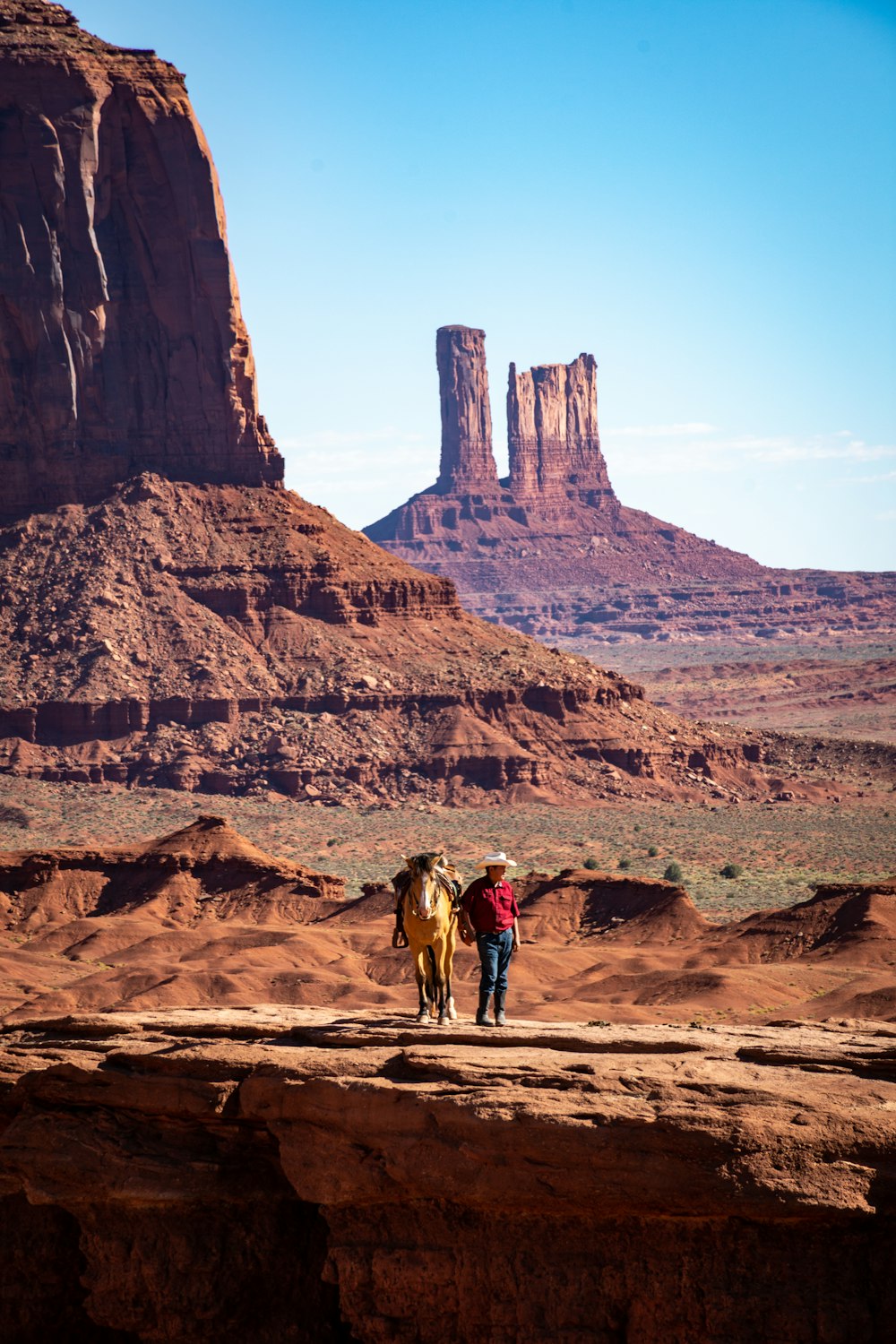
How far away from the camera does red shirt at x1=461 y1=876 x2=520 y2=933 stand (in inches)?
725

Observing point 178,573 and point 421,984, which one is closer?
point 421,984

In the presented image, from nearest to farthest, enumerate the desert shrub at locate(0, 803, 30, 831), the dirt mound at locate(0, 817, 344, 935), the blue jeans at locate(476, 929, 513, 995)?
the blue jeans at locate(476, 929, 513, 995) < the dirt mound at locate(0, 817, 344, 935) < the desert shrub at locate(0, 803, 30, 831)

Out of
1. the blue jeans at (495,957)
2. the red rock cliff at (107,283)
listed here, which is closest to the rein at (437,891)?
the blue jeans at (495,957)

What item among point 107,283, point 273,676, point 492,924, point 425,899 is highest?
point 107,283

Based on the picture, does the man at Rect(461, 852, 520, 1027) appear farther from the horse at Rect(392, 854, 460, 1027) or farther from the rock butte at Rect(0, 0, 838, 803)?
the rock butte at Rect(0, 0, 838, 803)

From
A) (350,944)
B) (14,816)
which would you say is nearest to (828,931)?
(350,944)

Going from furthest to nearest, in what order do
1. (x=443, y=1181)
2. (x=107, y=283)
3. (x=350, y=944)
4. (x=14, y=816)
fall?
1. (x=107, y=283)
2. (x=14, y=816)
3. (x=350, y=944)
4. (x=443, y=1181)

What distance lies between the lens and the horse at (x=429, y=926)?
17.8m

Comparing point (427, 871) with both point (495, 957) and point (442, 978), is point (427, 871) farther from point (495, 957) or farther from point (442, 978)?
point (495, 957)

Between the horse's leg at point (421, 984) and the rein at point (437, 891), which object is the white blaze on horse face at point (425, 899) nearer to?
the rein at point (437, 891)

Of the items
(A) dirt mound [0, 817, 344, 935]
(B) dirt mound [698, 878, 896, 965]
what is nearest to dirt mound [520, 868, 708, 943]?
(B) dirt mound [698, 878, 896, 965]

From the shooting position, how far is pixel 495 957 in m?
18.5

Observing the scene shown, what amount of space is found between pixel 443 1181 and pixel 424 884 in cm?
319

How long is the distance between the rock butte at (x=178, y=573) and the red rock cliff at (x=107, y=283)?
0.10m
